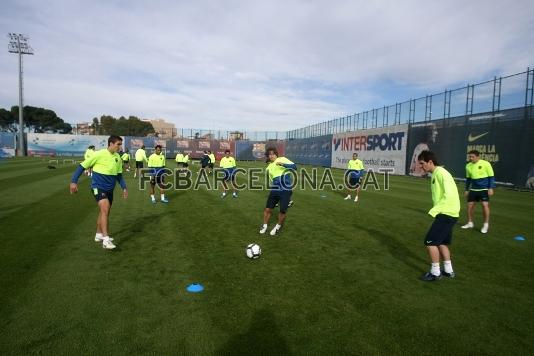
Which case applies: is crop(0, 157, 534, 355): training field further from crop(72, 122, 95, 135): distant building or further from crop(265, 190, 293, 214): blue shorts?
crop(72, 122, 95, 135): distant building

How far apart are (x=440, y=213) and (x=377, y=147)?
3060cm

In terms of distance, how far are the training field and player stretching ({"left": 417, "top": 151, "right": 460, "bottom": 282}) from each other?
333 millimetres

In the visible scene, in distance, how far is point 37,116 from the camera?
83125 millimetres

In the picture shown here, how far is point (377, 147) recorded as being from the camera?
34125 millimetres

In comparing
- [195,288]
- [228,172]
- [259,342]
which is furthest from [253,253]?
[228,172]

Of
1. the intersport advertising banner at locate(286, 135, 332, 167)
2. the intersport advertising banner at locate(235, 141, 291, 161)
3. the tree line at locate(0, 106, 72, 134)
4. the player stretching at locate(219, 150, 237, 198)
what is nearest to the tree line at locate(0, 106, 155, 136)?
the tree line at locate(0, 106, 72, 134)

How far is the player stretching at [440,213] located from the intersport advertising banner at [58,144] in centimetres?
5673

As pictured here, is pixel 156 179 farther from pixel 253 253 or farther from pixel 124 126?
pixel 124 126

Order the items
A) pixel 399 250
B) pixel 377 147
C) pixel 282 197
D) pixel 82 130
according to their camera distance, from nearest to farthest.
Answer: pixel 399 250
pixel 282 197
pixel 377 147
pixel 82 130

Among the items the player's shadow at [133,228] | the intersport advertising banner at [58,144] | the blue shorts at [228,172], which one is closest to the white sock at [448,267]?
the player's shadow at [133,228]

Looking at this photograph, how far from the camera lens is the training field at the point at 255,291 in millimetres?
3475

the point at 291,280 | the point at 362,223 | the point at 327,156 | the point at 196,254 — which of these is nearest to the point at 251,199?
A: the point at 362,223

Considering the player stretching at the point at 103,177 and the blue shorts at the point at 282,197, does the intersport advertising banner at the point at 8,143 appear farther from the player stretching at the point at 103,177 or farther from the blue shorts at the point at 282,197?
the blue shorts at the point at 282,197

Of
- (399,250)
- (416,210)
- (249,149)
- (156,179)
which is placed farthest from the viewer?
(249,149)
